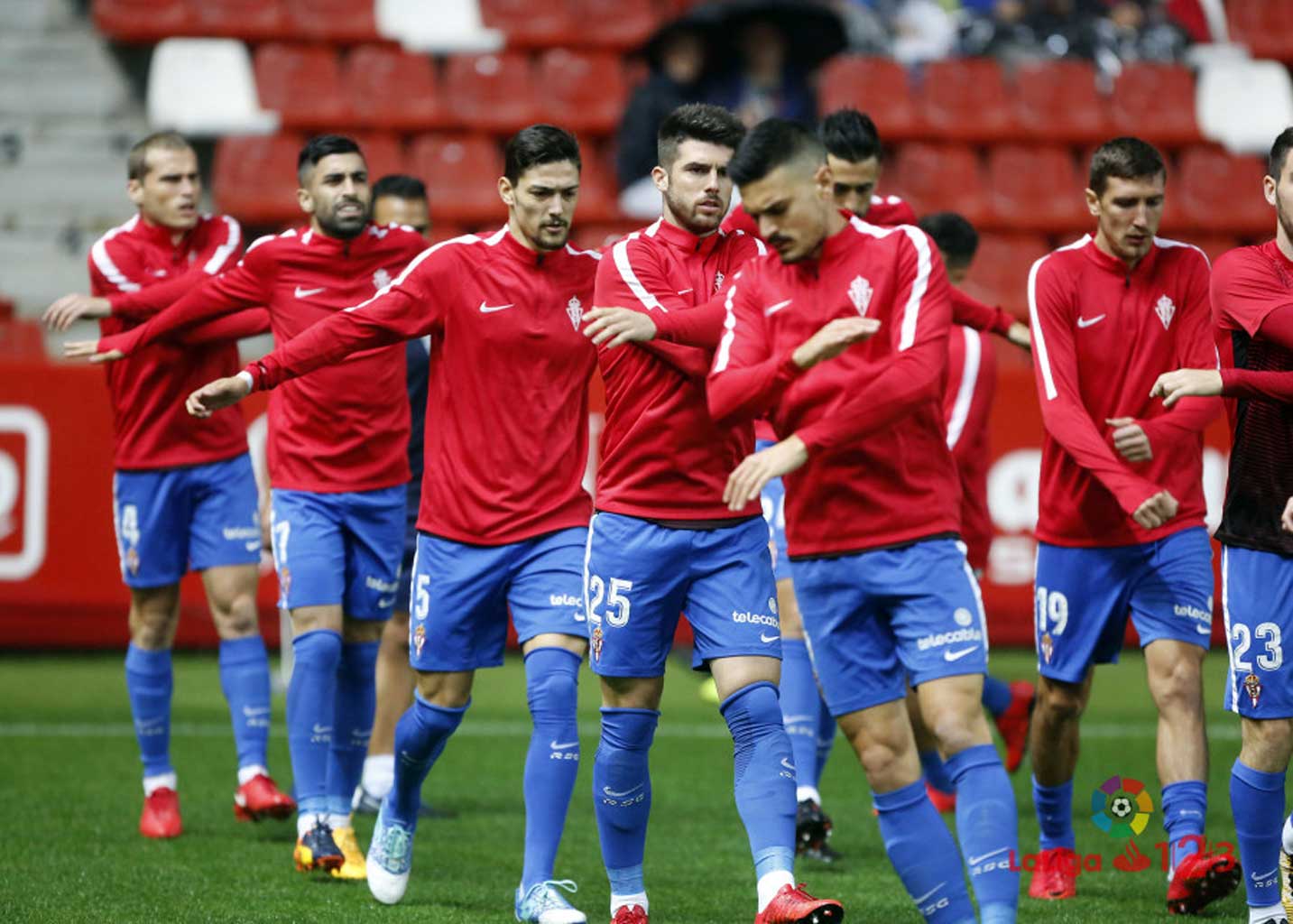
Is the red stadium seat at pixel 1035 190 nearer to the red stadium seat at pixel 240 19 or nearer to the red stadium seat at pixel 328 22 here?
the red stadium seat at pixel 328 22

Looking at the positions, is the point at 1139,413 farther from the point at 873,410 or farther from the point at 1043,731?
the point at 873,410

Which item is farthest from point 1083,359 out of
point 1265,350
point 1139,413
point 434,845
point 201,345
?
point 201,345

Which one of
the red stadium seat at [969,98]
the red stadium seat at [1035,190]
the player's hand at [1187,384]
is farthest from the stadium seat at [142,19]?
the player's hand at [1187,384]

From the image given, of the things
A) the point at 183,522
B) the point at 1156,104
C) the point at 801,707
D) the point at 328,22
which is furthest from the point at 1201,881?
the point at 328,22

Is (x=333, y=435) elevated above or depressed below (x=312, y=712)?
above

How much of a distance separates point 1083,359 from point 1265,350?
0.64 metres

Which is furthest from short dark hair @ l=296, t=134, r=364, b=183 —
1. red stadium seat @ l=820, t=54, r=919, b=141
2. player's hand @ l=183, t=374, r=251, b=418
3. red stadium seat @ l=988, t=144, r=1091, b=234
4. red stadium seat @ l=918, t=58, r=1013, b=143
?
red stadium seat @ l=918, t=58, r=1013, b=143

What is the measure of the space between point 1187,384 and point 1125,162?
1028 millimetres

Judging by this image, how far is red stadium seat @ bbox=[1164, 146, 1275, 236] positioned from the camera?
1536 cm

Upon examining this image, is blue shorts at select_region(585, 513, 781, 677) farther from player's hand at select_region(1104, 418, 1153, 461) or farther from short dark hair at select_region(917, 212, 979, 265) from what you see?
short dark hair at select_region(917, 212, 979, 265)

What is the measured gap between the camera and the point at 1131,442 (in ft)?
17.7

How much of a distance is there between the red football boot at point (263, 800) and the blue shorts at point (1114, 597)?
10.1 ft

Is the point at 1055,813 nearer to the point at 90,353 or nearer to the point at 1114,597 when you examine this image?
the point at 1114,597

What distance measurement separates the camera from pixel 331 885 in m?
6.52
